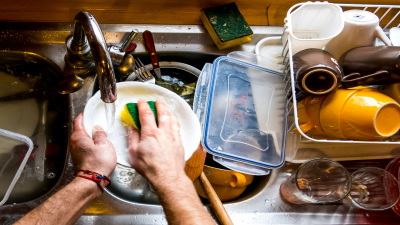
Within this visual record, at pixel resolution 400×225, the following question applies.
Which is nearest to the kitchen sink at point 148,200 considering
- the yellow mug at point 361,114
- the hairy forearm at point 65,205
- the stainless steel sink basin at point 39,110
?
the stainless steel sink basin at point 39,110

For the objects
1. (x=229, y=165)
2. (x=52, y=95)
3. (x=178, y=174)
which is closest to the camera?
(x=178, y=174)

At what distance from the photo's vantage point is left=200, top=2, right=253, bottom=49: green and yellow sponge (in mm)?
820

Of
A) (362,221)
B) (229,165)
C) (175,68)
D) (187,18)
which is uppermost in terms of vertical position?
(187,18)

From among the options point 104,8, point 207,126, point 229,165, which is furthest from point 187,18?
point 229,165

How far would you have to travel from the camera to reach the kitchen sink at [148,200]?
684mm

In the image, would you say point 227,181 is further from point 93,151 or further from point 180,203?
point 93,151

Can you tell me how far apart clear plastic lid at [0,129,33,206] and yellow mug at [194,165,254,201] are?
20.8 inches

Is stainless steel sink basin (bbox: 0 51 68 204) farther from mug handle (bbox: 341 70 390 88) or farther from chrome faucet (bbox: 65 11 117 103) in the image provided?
mug handle (bbox: 341 70 390 88)

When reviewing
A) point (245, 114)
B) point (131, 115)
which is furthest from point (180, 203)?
point (245, 114)

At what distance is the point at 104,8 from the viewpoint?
866 millimetres

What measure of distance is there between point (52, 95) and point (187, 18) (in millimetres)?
530

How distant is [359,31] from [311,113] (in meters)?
0.25

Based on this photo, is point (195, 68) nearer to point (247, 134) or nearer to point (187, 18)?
Result: point (187, 18)

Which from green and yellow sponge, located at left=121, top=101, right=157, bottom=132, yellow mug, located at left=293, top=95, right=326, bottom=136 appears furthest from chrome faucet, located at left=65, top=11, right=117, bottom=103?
yellow mug, located at left=293, top=95, right=326, bottom=136
